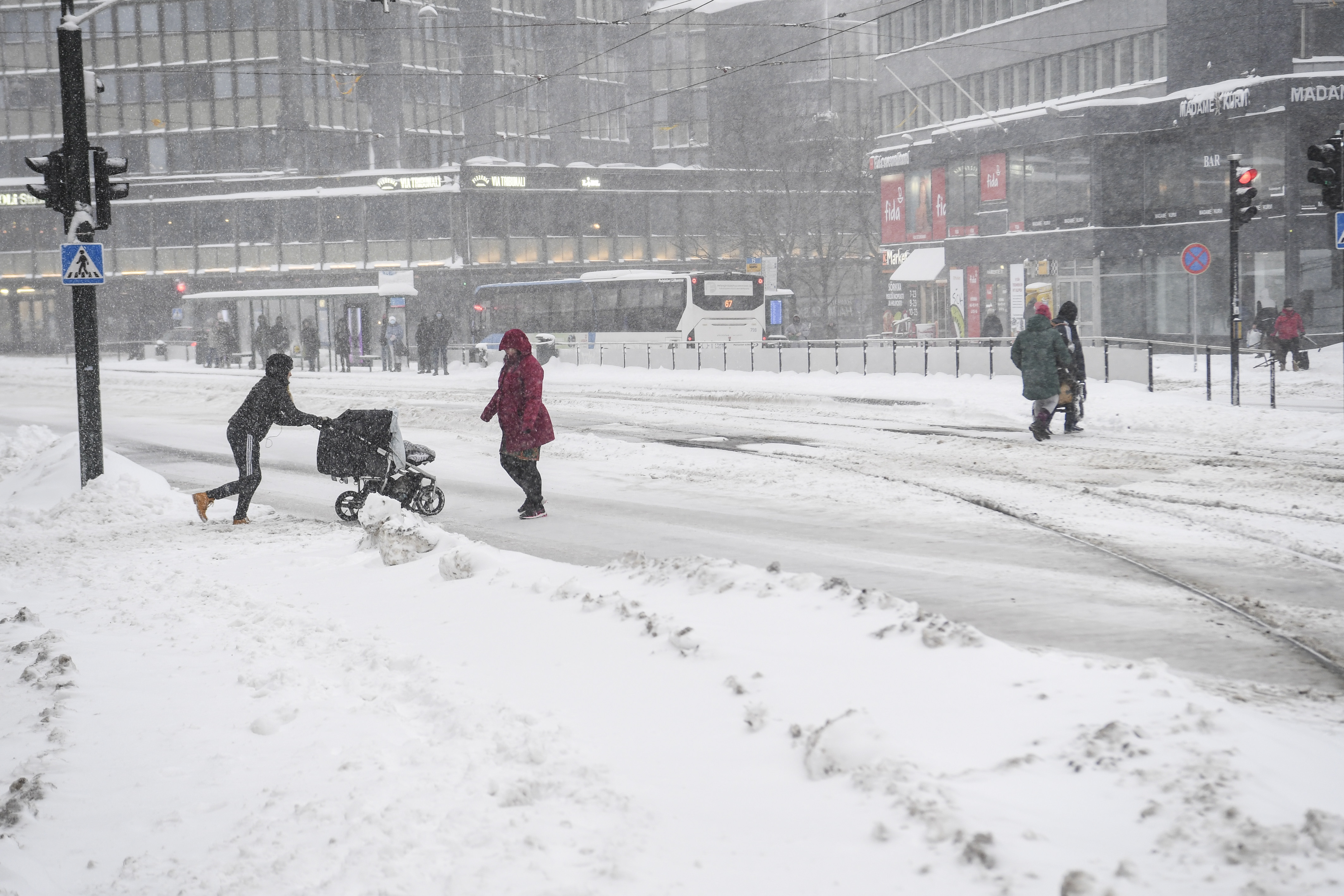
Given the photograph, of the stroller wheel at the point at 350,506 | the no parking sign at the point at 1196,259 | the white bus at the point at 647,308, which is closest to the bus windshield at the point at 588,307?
the white bus at the point at 647,308

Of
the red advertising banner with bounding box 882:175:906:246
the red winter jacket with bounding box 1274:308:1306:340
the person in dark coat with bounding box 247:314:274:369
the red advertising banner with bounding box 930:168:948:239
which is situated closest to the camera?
the red winter jacket with bounding box 1274:308:1306:340

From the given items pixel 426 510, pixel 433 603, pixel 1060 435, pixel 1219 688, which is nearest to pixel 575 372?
pixel 1060 435

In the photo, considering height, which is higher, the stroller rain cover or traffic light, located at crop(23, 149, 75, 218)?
traffic light, located at crop(23, 149, 75, 218)

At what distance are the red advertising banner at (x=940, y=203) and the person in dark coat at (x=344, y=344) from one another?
73.8 ft

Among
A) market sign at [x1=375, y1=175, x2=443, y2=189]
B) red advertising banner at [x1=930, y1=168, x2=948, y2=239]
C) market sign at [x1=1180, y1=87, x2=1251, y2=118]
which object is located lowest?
red advertising banner at [x1=930, y1=168, x2=948, y2=239]

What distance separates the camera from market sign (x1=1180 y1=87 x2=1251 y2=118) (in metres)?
36.0

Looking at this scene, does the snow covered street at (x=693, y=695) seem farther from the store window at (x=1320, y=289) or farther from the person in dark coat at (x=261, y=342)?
the person in dark coat at (x=261, y=342)

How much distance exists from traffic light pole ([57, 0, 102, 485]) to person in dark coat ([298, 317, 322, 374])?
29510mm

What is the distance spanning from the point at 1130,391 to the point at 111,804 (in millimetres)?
20031

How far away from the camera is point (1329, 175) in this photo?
1599 cm

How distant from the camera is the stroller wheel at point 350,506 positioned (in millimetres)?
11039

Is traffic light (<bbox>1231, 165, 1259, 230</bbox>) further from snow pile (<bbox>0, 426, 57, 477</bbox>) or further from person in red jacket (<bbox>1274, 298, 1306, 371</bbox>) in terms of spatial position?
snow pile (<bbox>0, 426, 57, 477</bbox>)

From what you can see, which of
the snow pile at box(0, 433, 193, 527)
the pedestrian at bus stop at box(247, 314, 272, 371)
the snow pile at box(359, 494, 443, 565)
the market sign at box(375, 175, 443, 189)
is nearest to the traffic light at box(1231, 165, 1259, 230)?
the snow pile at box(359, 494, 443, 565)

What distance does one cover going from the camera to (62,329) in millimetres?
63156
